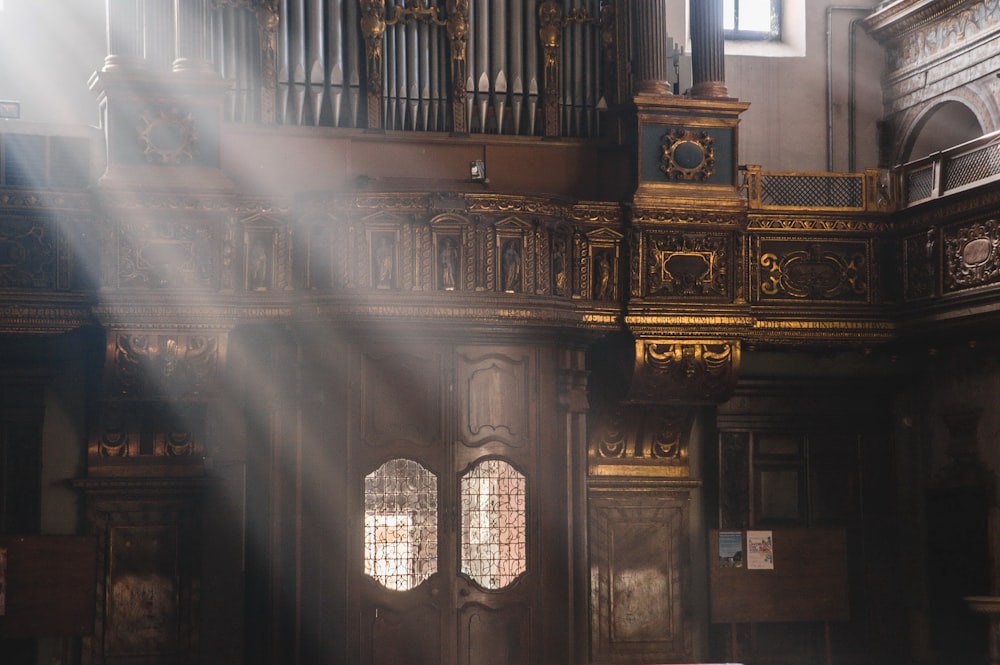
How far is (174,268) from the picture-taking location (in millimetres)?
10445

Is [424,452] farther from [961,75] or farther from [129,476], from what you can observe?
[961,75]

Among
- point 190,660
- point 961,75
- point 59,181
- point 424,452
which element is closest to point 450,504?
point 424,452

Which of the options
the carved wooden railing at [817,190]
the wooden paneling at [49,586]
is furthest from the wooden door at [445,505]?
the carved wooden railing at [817,190]

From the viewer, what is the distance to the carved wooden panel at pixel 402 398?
417 inches

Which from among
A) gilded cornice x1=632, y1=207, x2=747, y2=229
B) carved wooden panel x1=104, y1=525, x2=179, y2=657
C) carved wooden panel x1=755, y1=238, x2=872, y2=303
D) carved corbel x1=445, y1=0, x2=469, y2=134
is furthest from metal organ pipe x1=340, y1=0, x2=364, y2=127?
carved wooden panel x1=104, y1=525, x2=179, y2=657

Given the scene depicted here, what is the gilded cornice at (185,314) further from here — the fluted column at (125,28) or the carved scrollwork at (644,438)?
the carved scrollwork at (644,438)

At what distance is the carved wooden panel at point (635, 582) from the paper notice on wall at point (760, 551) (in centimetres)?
53

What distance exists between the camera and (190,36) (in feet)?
35.1

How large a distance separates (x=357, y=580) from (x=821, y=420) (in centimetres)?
457

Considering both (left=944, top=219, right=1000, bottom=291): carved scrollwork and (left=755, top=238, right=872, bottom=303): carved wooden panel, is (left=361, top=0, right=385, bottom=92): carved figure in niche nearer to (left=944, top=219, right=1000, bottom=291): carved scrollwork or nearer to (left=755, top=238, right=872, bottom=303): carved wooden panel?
(left=755, top=238, right=872, bottom=303): carved wooden panel

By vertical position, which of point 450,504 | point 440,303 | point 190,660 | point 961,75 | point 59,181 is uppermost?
point 961,75

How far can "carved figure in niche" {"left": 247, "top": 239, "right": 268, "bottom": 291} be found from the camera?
34.8 ft

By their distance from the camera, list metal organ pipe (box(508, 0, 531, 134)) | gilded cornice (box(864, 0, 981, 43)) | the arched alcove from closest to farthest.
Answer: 1. metal organ pipe (box(508, 0, 531, 134))
2. gilded cornice (box(864, 0, 981, 43))
3. the arched alcove

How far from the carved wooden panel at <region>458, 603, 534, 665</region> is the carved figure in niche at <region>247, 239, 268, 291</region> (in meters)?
2.74
